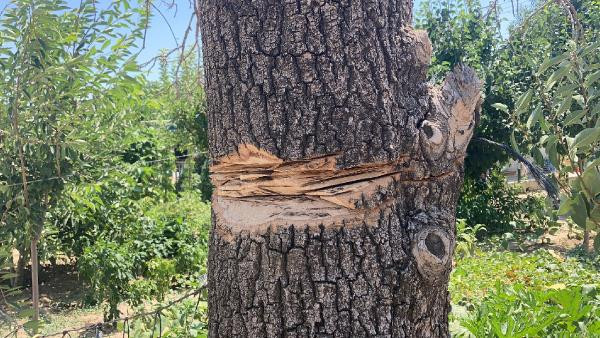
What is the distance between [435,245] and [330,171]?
0.95 ft

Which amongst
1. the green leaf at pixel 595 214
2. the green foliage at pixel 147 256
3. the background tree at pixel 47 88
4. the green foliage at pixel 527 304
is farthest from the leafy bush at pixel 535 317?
the green foliage at pixel 147 256

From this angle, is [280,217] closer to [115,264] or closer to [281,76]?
[281,76]

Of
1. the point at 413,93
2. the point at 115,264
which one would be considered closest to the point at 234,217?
the point at 413,93

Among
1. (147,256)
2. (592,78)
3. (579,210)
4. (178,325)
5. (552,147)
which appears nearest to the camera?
(592,78)

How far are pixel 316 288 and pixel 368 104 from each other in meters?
0.42

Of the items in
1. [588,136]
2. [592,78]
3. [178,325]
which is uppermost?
[592,78]

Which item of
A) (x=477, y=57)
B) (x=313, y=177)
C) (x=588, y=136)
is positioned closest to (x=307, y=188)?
(x=313, y=177)

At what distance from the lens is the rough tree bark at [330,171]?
4.10 ft

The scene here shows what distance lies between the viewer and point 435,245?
50.3 inches

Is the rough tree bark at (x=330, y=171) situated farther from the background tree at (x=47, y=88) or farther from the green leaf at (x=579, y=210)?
the background tree at (x=47, y=88)

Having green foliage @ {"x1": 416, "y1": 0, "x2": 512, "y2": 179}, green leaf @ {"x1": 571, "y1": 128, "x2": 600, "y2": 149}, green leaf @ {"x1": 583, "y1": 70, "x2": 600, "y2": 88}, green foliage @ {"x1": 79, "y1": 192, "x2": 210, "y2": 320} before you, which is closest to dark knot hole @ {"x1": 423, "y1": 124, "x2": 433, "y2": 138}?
green leaf @ {"x1": 571, "y1": 128, "x2": 600, "y2": 149}

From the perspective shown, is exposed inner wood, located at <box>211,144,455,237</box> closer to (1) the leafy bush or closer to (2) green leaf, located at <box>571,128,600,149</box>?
(2) green leaf, located at <box>571,128,600,149</box>

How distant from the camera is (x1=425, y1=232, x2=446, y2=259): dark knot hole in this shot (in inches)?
50.1

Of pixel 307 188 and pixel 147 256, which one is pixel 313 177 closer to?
pixel 307 188
